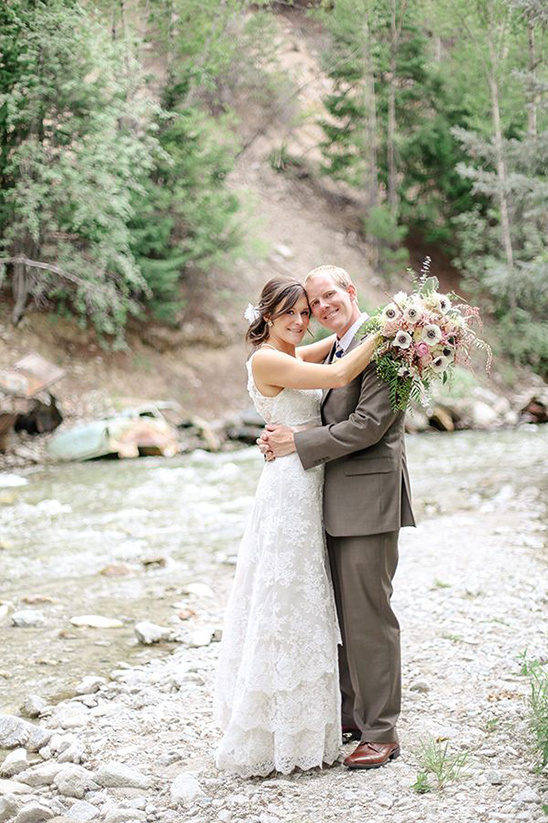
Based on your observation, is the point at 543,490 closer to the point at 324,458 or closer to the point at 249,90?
the point at 324,458

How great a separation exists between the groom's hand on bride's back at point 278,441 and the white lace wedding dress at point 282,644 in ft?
0.11

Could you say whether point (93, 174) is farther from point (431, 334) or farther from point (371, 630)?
point (371, 630)

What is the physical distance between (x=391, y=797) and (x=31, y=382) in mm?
9774

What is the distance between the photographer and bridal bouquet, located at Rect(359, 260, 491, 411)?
2836 millimetres

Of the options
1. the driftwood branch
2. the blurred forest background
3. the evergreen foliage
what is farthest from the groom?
the driftwood branch

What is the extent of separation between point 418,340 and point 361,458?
0.47 m

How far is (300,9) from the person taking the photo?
1412 cm

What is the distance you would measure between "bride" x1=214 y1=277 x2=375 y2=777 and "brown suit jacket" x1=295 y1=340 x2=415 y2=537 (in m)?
0.08

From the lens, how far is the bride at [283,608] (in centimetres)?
296

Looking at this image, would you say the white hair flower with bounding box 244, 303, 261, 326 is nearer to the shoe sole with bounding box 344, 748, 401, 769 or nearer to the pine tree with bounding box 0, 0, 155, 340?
the shoe sole with bounding box 344, 748, 401, 769

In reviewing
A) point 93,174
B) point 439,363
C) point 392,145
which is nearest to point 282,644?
point 439,363

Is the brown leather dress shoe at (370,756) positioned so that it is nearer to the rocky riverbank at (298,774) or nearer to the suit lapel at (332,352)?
the rocky riverbank at (298,774)

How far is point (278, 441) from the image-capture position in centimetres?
309

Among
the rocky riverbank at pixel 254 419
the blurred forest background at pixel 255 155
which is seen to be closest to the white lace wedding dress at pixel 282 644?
the blurred forest background at pixel 255 155
